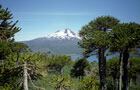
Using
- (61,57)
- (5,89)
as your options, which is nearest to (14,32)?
(5,89)

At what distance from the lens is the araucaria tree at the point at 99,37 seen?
155 ft

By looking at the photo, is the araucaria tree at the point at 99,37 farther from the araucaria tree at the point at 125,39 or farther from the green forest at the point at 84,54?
the araucaria tree at the point at 125,39

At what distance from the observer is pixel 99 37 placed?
47094 mm

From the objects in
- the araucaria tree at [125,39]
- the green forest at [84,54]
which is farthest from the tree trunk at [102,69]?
the araucaria tree at [125,39]

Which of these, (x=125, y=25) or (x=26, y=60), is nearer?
(x=26, y=60)

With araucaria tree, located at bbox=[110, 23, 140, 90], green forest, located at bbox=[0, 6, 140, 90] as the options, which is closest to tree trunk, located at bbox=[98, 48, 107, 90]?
green forest, located at bbox=[0, 6, 140, 90]

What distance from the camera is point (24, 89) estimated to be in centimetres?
3431

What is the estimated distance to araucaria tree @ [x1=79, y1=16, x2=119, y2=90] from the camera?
47.1m

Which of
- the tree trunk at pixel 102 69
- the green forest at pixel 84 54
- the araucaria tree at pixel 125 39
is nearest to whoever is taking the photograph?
the green forest at pixel 84 54

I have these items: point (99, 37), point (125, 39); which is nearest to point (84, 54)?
point (99, 37)

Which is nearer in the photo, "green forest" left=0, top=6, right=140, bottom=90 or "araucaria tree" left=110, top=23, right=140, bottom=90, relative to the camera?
"green forest" left=0, top=6, right=140, bottom=90

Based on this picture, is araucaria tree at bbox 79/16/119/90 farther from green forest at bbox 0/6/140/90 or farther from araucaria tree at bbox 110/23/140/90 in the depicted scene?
araucaria tree at bbox 110/23/140/90

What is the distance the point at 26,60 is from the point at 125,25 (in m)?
18.1

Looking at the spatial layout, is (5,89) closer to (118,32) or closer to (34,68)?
(34,68)
